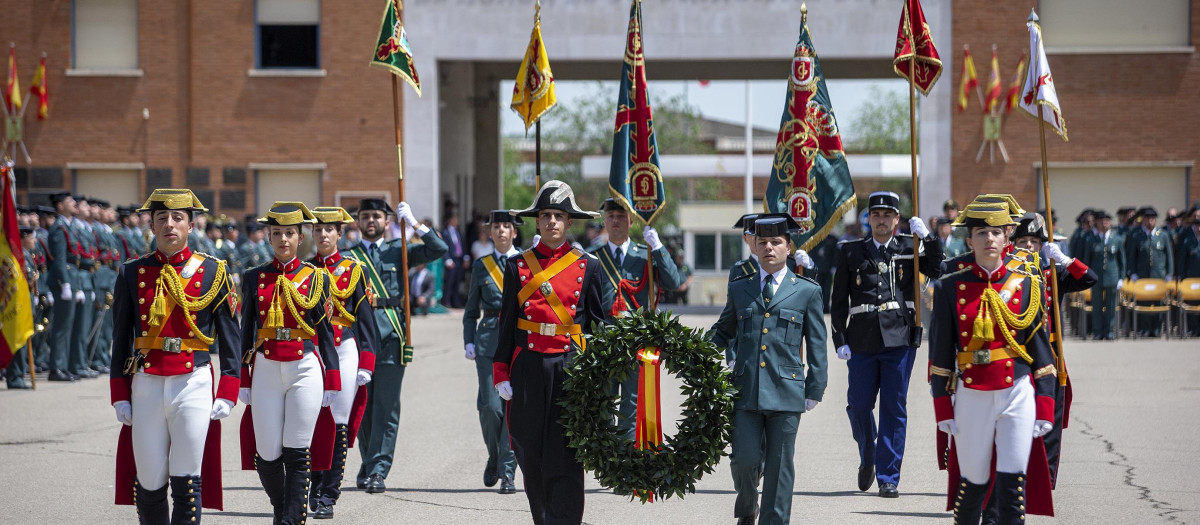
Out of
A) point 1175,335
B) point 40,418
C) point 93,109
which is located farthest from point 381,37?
point 93,109

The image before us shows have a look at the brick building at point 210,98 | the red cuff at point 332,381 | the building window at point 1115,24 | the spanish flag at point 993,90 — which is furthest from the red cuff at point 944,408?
the brick building at point 210,98

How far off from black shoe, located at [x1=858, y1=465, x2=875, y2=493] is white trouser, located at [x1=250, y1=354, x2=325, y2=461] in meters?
3.89

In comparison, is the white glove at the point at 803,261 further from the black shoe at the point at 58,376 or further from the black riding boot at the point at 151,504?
the black shoe at the point at 58,376

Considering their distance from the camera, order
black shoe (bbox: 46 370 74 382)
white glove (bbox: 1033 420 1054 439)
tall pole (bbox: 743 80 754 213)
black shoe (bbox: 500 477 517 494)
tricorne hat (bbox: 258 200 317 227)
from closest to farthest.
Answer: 1. white glove (bbox: 1033 420 1054 439)
2. tricorne hat (bbox: 258 200 317 227)
3. black shoe (bbox: 500 477 517 494)
4. black shoe (bbox: 46 370 74 382)
5. tall pole (bbox: 743 80 754 213)

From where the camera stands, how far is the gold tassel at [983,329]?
21.8ft

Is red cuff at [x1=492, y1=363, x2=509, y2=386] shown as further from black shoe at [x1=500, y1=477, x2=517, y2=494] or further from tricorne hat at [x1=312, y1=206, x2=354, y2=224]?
black shoe at [x1=500, y1=477, x2=517, y2=494]

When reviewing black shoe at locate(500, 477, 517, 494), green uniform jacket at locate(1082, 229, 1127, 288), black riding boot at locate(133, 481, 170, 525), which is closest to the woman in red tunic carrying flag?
black riding boot at locate(133, 481, 170, 525)

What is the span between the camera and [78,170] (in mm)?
28391

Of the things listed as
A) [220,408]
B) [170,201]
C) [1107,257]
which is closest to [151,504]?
[220,408]

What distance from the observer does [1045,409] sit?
264 inches

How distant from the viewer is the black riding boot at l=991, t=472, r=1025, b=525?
6.54m

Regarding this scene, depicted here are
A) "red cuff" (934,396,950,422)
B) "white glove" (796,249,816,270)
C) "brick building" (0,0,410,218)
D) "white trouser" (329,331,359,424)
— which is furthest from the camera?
"brick building" (0,0,410,218)

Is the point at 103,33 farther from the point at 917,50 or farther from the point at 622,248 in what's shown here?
the point at 917,50

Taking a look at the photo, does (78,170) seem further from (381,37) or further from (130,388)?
(130,388)
